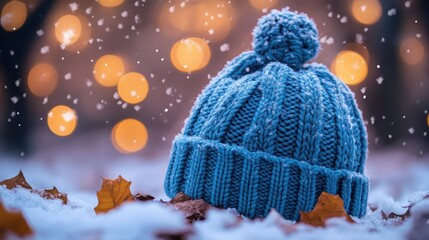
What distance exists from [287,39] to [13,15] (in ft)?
6.43

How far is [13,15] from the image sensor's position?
2674mm

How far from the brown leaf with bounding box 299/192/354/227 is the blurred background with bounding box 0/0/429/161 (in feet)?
6.02

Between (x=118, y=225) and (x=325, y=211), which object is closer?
(x=118, y=225)

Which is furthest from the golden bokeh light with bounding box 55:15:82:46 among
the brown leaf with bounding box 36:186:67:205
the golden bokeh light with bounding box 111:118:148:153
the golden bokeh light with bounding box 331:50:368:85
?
the brown leaf with bounding box 36:186:67:205

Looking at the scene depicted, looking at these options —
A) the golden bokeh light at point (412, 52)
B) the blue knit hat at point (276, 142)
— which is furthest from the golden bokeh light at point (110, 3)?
the blue knit hat at point (276, 142)

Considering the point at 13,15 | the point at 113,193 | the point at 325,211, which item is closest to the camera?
the point at 325,211

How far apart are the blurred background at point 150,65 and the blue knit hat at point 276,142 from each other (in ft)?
5.25

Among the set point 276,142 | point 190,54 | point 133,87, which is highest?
point 190,54

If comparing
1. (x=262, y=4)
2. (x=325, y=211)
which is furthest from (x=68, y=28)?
(x=325, y=211)

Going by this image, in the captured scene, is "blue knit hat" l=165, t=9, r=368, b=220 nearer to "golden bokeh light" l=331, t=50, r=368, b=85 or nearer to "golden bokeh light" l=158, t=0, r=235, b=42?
"golden bokeh light" l=331, t=50, r=368, b=85

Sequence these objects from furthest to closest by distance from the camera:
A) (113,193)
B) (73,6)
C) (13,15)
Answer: (73,6) → (13,15) → (113,193)

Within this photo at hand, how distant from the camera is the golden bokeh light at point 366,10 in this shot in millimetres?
2723

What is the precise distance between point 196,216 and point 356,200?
14.5 inches

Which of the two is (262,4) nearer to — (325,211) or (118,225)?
(325,211)
